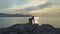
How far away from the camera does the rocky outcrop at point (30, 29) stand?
1.95 metres

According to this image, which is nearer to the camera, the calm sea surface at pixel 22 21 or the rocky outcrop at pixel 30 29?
the rocky outcrop at pixel 30 29

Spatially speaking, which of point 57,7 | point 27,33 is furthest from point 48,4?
point 27,33

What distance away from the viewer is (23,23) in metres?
2.19

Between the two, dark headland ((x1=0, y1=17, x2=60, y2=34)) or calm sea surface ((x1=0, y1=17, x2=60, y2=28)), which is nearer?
dark headland ((x1=0, y1=17, x2=60, y2=34))

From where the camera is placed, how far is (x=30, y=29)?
6.63 feet

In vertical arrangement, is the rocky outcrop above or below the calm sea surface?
below

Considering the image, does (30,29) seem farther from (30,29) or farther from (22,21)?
(22,21)

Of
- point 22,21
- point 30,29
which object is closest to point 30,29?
point 30,29

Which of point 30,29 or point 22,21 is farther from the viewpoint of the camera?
point 22,21

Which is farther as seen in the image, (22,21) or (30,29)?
(22,21)

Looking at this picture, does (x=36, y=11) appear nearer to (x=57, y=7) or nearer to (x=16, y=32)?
(x=57, y=7)

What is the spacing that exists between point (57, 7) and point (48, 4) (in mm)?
141

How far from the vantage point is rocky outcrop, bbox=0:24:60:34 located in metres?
1.95

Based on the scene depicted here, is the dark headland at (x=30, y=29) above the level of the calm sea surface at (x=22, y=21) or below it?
below
